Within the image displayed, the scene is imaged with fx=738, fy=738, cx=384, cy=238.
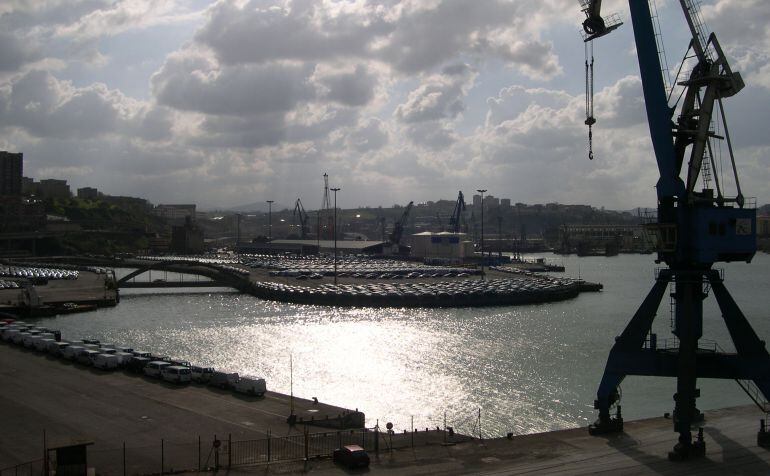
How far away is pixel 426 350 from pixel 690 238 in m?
14.7

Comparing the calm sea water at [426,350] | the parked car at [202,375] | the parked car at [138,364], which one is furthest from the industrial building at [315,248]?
the parked car at [202,375]

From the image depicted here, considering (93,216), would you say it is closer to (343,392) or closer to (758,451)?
(343,392)

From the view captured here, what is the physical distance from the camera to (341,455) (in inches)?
412

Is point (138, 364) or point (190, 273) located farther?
point (190, 273)

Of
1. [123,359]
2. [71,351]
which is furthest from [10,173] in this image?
[123,359]

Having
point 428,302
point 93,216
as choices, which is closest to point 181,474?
point 428,302

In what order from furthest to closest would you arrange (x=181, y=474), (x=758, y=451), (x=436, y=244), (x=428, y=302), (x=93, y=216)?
(x=93, y=216), (x=436, y=244), (x=428, y=302), (x=758, y=451), (x=181, y=474)

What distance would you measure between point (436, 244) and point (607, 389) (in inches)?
2651

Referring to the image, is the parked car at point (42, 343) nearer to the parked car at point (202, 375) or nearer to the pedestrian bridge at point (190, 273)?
the parked car at point (202, 375)

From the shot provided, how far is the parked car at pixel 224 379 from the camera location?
51.9 ft

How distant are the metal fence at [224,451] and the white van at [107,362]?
694cm

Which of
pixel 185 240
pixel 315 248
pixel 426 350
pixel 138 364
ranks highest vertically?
pixel 185 240

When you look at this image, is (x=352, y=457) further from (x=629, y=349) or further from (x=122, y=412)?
(x=122, y=412)

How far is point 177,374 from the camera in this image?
1645 centimetres
